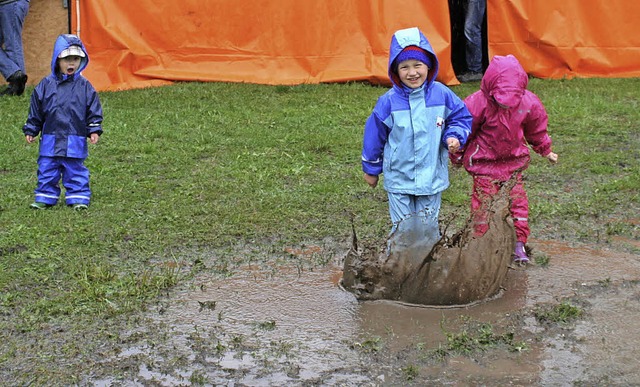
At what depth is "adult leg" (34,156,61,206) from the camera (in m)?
7.42

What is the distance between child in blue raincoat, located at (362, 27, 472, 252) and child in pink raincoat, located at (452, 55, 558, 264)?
36 centimetres

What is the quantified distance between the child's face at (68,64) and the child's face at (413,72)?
120 inches

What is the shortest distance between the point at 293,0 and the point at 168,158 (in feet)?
14.2

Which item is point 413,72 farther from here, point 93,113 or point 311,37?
point 311,37

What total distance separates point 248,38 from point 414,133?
300 inches

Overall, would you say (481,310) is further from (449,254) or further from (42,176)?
(42,176)

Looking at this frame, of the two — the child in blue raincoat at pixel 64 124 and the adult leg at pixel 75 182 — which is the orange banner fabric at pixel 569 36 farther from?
the adult leg at pixel 75 182

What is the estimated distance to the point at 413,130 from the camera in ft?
17.9

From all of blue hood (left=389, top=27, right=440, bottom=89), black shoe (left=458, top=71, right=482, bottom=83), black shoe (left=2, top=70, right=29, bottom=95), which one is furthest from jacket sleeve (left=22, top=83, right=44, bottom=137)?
black shoe (left=458, top=71, right=482, bottom=83)

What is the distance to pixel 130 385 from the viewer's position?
4348mm

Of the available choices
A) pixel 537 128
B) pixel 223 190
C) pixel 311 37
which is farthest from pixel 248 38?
pixel 537 128

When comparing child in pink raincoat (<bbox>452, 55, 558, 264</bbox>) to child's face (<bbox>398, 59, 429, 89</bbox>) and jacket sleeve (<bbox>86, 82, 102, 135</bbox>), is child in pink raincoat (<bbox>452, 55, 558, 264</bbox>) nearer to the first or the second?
child's face (<bbox>398, 59, 429, 89</bbox>)

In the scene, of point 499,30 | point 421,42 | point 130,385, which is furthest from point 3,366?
point 499,30

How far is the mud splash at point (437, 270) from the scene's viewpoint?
5.38 meters
